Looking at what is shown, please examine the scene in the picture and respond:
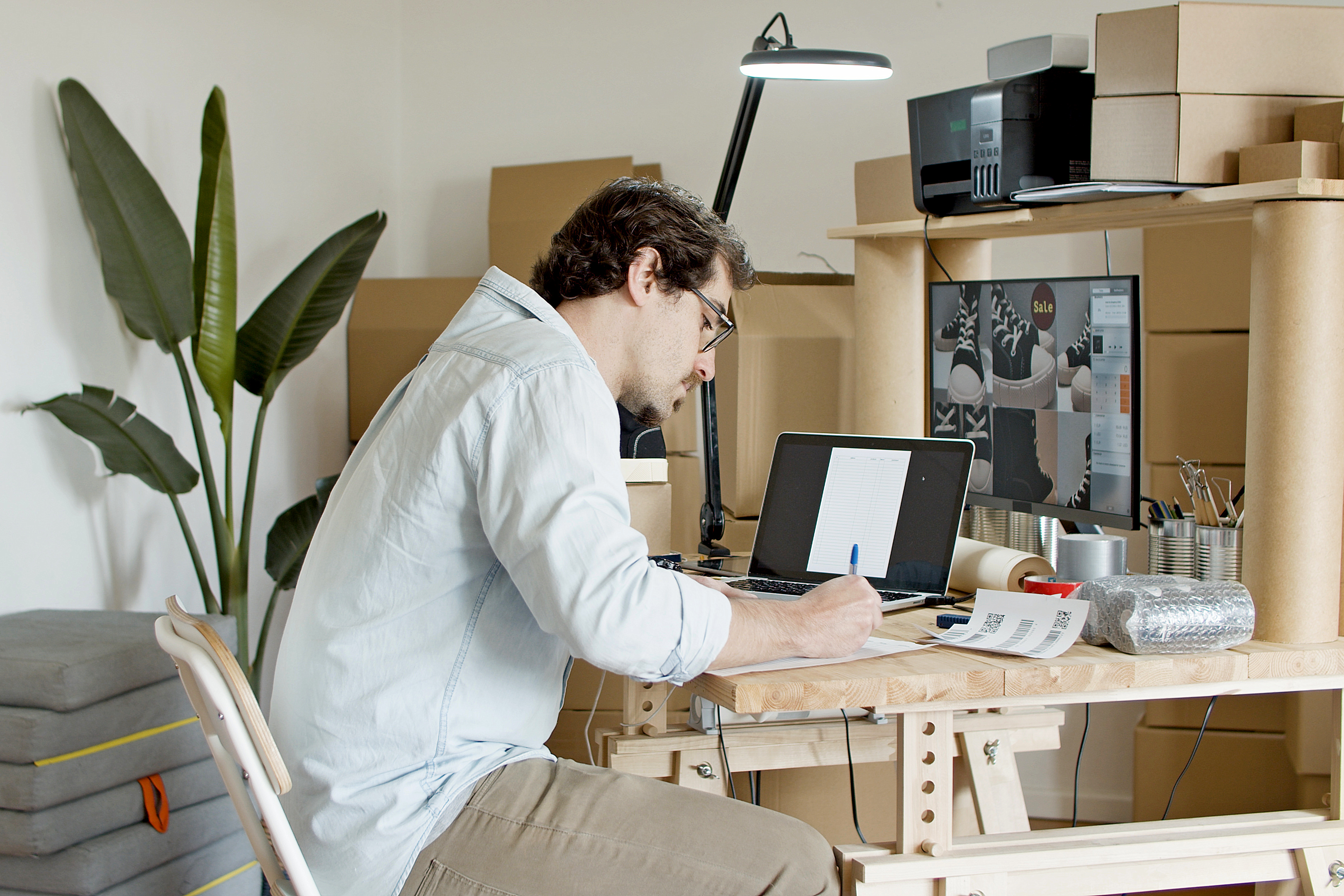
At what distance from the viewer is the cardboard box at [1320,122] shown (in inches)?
54.7

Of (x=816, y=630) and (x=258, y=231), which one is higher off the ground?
(x=258, y=231)

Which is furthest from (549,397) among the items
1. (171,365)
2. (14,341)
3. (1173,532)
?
(171,365)

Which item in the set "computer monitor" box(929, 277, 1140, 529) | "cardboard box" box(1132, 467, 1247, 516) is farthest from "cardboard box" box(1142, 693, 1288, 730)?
"computer monitor" box(929, 277, 1140, 529)

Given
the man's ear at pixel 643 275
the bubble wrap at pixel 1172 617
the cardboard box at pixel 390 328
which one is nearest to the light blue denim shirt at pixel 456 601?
the man's ear at pixel 643 275

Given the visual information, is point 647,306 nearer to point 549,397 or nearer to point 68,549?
point 549,397

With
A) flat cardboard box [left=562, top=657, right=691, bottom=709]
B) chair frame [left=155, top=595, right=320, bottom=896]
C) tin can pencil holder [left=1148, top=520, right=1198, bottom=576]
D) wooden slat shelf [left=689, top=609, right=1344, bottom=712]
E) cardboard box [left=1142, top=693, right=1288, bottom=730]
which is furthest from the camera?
flat cardboard box [left=562, top=657, right=691, bottom=709]

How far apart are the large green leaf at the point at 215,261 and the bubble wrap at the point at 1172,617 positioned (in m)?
1.80

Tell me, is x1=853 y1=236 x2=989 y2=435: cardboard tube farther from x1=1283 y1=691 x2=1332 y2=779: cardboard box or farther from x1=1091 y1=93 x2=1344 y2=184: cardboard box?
x1=1283 y1=691 x2=1332 y2=779: cardboard box

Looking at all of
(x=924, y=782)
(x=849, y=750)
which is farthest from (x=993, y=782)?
(x=924, y=782)

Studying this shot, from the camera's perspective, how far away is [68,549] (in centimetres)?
222

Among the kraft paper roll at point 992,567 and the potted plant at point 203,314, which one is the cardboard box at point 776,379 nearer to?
the kraft paper roll at point 992,567

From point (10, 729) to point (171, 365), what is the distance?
106 cm

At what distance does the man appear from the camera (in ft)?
3.46

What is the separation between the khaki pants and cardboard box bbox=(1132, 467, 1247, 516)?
5.21ft
